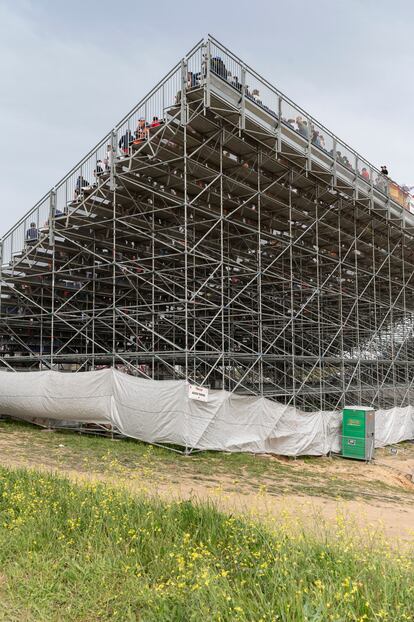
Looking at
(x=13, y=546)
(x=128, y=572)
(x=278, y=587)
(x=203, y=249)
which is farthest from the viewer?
(x=203, y=249)

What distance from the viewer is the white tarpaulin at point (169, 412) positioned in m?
12.9

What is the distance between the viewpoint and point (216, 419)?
1314cm

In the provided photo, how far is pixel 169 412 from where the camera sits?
42.7 feet

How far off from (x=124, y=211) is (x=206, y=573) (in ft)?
48.5

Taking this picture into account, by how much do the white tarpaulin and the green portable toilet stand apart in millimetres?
334

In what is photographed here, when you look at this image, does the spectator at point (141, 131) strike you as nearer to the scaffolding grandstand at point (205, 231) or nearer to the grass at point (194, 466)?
the scaffolding grandstand at point (205, 231)

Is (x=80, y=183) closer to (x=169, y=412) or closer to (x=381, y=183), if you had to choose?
(x=169, y=412)

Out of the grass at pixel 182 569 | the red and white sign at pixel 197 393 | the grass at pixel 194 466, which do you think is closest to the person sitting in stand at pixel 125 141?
the red and white sign at pixel 197 393

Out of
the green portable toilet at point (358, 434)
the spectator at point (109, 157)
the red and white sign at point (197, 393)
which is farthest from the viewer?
the green portable toilet at point (358, 434)

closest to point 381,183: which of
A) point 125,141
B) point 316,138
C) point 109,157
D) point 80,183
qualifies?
point 316,138

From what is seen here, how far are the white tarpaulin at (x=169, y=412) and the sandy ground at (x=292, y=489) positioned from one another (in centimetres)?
76

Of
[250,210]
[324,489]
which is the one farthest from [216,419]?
[250,210]

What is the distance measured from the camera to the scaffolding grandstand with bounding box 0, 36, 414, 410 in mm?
14445

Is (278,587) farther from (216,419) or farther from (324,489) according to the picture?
(216,419)
